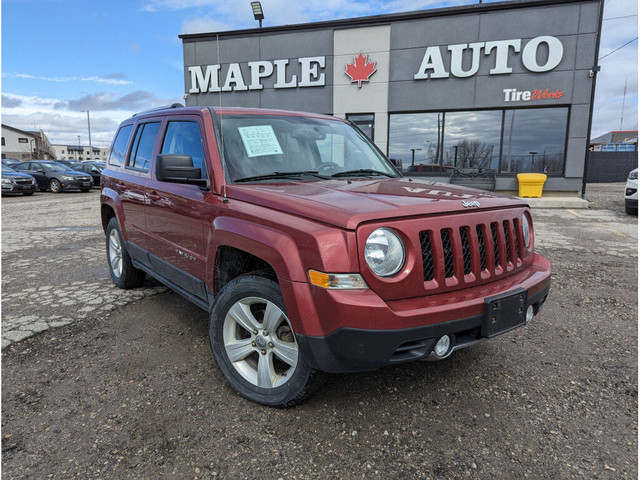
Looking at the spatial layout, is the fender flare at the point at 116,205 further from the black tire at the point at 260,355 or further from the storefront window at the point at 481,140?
the storefront window at the point at 481,140

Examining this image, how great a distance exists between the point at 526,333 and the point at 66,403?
3481mm

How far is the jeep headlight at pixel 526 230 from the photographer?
2840 mm

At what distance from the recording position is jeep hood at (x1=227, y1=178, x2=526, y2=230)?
211 cm

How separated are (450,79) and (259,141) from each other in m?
13.2

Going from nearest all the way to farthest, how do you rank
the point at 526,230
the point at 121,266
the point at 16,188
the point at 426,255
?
the point at 426,255, the point at 526,230, the point at 121,266, the point at 16,188

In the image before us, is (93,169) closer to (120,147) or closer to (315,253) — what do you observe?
(120,147)

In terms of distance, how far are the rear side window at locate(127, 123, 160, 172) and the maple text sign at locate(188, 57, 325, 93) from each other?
39.5 ft

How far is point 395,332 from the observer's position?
2016 millimetres

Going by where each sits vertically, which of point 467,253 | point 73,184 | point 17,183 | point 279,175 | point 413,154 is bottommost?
point 73,184

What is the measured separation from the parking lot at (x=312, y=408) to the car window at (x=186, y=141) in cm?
146

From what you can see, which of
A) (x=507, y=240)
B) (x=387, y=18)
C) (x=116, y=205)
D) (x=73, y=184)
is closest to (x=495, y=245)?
(x=507, y=240)

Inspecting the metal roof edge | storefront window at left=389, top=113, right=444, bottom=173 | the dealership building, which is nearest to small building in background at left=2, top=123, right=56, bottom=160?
the metal roof edge

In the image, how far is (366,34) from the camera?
14.9m

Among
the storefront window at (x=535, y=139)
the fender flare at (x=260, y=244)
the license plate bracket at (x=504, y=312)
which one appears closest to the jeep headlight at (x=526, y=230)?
the license plate bracket at (x=504, y=312)
